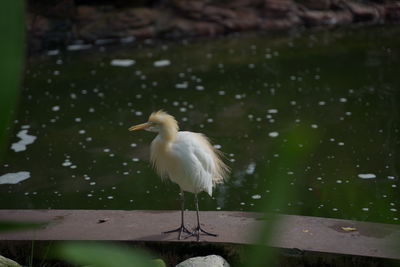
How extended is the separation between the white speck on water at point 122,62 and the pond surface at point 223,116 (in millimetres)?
11

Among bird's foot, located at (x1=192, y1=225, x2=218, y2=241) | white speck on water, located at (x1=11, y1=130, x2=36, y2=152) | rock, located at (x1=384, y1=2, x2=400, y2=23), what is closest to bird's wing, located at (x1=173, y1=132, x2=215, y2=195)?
bird's foot, located at (x1=192, y1=225, x2=218, y2=241)

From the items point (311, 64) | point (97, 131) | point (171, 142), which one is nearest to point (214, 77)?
point (311, 64)

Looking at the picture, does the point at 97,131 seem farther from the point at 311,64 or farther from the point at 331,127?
the point at 311,64

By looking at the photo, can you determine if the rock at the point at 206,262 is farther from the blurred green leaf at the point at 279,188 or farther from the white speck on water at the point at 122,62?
the white speck on water at the point at 122,62

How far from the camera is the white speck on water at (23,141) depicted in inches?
199

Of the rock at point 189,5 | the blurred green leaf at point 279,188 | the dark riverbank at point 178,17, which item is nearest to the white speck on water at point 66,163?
the dark riverbank at point 178,17

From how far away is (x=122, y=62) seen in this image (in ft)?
24.3

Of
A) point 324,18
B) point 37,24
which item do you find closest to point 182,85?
point 37,24

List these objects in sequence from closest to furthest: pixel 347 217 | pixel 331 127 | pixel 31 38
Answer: pixel 347 217 → pixel 331 127 → pixel 31 38

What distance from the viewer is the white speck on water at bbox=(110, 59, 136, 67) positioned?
287 inches

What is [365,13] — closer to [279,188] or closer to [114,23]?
[114,23]

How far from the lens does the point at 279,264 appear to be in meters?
2.72

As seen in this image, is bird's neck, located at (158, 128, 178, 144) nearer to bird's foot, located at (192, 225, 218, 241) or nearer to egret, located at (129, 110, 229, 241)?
egret, located at (129, 110, 229, 241)

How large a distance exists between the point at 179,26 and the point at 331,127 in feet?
12.4
